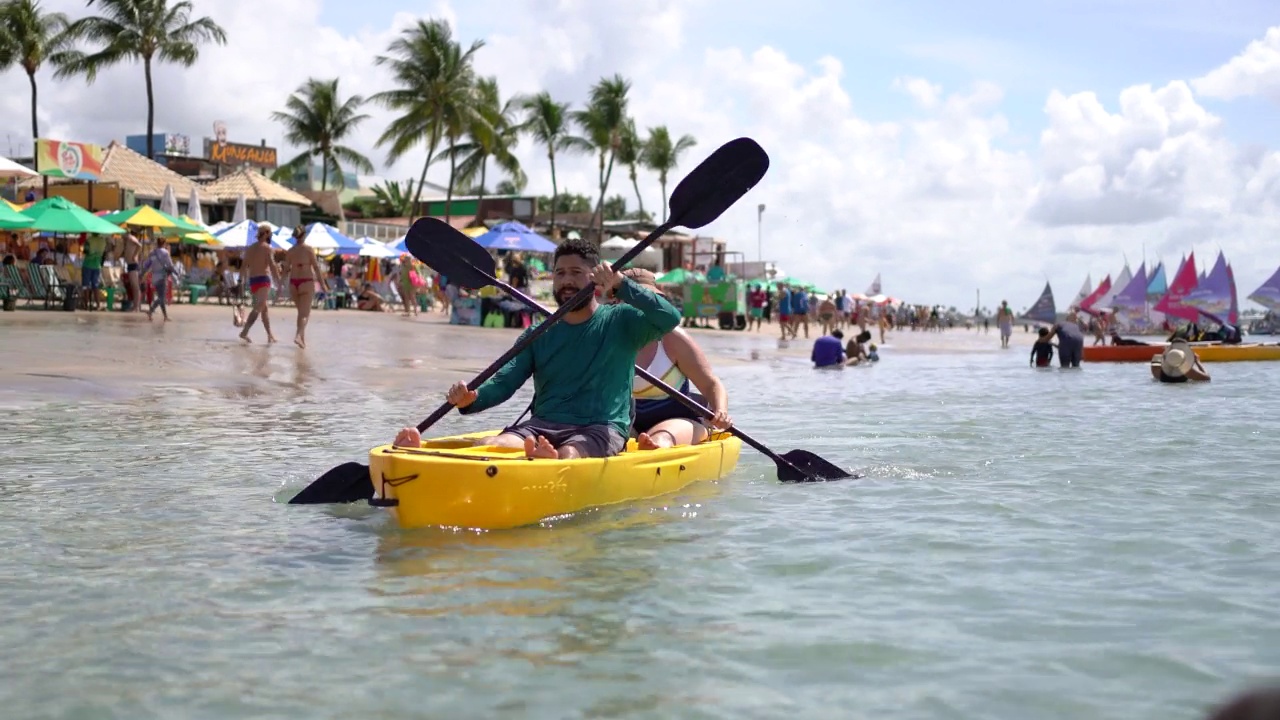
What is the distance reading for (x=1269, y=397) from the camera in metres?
14.2

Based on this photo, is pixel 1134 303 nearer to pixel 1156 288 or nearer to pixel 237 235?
pixel 1156 288

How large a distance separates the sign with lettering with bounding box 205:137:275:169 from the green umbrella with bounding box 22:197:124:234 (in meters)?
48.0

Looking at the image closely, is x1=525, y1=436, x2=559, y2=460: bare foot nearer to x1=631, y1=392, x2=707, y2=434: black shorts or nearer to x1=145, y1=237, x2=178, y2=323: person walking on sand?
x1=631, y1=392, x2=707, y2=434: black shorts

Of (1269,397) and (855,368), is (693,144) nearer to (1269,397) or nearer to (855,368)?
(855,368)

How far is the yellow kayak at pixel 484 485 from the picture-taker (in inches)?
203

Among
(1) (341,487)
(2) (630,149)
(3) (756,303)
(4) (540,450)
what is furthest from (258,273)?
(2) (630,149)

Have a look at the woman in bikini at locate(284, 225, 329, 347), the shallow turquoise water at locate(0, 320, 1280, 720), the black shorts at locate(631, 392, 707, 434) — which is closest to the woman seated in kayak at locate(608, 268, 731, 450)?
the black shorts at locate(631, 392, 707, 434)

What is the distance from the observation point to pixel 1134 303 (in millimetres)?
72312

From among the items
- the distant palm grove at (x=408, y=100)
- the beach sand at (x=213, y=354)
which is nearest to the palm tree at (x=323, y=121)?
the distant palm grove at (x=408, y=100)

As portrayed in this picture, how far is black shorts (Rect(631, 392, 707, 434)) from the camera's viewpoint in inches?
281

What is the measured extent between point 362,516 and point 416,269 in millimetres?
29116

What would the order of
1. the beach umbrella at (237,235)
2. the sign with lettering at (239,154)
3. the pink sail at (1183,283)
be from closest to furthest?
the beach umbrella at (237,235)
the pink sail at (1183,283)
the sign with lettering at (239,154)

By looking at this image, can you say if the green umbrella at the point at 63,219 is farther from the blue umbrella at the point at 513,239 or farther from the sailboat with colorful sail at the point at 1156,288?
the sailboat with colorful sail at the point at 1156,288

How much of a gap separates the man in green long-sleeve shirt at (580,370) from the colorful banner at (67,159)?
23.6m
